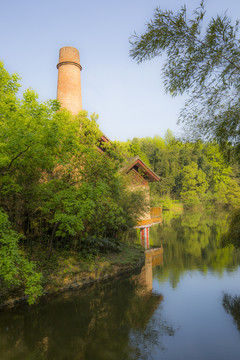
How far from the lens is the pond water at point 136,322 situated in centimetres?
720

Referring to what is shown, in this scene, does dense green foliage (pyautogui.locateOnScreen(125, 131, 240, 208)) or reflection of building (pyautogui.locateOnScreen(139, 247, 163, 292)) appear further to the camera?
dense green foliage (pyautogui.locateOnScreen(125, 131, 240, 208))

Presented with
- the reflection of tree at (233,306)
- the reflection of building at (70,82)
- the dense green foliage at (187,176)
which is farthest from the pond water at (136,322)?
the dense green foliage at (187,176)

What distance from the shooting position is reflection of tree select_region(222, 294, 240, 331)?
372 inches

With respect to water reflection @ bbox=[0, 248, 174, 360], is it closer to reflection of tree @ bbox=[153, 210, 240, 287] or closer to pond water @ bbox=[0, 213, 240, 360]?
pond water @ bbox=[0, 213, 240, 360]

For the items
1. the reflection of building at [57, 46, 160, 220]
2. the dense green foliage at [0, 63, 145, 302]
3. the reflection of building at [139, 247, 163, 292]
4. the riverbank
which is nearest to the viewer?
the dense green foliage at [0, 63, 145, 302]

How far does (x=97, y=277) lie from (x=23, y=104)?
8421 mm

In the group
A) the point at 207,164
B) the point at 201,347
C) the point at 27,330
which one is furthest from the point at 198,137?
the point at 207,164

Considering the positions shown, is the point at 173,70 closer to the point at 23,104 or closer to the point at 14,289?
the point at 23,104

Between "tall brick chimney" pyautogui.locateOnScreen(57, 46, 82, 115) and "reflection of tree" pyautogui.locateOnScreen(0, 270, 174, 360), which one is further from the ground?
"tall brick chimney" pyautogui.locateOnScreen(57, 46, 82, 115)

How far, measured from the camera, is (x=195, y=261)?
18203mm

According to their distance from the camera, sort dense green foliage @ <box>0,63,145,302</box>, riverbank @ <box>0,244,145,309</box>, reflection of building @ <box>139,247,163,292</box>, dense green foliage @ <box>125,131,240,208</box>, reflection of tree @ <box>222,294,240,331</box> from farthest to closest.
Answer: dense green foliage @ <box>125,131,240,208</box> < reflection of building @ <box>139,247,163,292</box> < riverbank @ <box>0,244,145,309</box> < reflection of tree @ <box>222,294,240,331</box> < dense green foliage @ <box>0,63,145,302</box>

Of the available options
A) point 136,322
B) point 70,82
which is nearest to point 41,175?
point 136,322

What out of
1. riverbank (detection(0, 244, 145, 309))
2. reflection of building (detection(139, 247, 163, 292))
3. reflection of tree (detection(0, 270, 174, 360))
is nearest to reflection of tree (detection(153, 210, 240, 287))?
reflection of building (detection(139, 247, 163, 292))

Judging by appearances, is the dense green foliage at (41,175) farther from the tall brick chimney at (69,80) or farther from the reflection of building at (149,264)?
the tall brick chimney at (69,80)
